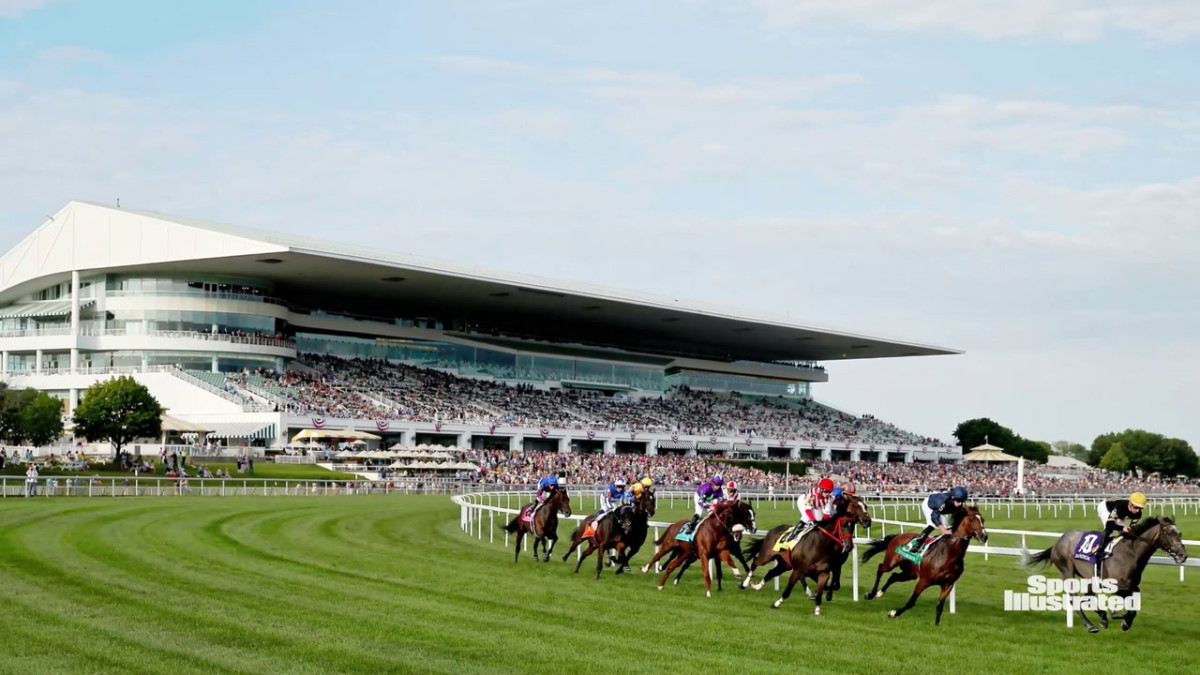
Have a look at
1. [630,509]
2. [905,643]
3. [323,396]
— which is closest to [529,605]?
[630,509]

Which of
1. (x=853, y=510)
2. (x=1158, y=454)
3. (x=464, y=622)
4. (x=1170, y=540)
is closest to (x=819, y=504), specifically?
(x=853, y=510)

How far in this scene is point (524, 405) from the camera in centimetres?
6719

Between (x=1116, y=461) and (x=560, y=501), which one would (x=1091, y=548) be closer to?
(x=560, y=501)

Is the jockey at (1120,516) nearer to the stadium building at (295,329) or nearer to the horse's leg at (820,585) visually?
the horse's leg at (820,585)

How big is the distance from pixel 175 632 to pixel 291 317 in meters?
56.0

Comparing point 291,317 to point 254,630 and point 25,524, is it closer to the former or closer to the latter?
point 25,524

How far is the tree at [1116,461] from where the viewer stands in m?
103

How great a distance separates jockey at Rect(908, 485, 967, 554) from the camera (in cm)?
1252

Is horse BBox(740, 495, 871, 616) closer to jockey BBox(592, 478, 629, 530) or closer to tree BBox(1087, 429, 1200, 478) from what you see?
jockey BBox(592, 478, 629, 530)

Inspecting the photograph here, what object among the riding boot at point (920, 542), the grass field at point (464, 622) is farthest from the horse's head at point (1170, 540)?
the riding boot at point (920, 542)

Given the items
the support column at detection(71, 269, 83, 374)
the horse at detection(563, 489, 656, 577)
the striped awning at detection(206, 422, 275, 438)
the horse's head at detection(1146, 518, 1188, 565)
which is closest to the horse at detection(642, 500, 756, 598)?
the horse at detection(563, 489, 656, 577)

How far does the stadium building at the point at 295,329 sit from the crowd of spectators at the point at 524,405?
25cm

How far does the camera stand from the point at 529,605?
13273 mm

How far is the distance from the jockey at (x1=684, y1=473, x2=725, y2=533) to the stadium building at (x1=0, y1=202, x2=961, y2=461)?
115 ft
